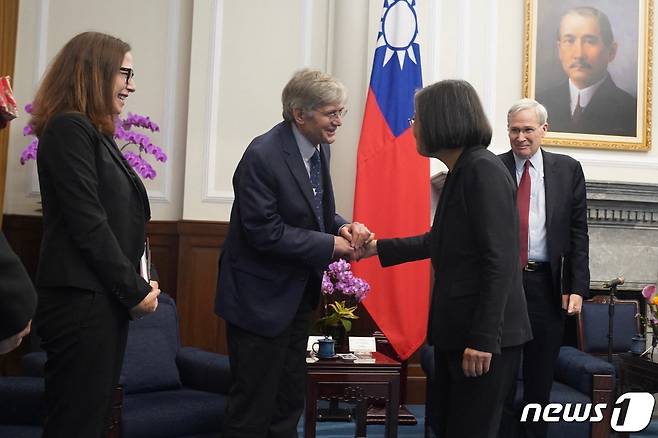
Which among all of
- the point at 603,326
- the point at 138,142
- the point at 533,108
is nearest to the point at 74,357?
the point at 533,108

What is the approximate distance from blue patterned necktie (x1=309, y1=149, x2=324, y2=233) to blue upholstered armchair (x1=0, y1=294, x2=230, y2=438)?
43.7 inches

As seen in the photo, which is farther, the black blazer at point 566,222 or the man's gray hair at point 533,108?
the man's gray hair at point 533,108

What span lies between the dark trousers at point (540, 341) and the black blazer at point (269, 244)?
108 centimetres

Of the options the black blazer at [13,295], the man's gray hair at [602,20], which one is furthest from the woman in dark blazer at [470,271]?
the man's gray hair at [602,20]

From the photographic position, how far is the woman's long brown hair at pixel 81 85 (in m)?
2.08

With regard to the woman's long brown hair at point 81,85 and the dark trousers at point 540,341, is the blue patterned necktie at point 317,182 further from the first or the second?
the dark trousers at point 540,341

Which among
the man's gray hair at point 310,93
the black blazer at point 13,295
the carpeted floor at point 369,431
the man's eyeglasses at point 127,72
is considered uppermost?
the man's gray hair at point 310,93

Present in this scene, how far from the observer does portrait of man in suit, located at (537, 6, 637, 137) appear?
5637 mm

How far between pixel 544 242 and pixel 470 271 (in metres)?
1.26

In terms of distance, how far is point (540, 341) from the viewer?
10.5ft

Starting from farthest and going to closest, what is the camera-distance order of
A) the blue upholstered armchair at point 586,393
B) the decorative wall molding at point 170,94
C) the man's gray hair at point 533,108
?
the decorative wall molding at point 170,94
the blue upholstered armchair at point 586,393
the man's gray hair at point 533,108

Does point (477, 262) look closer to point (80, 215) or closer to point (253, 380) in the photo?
point (253, 380)

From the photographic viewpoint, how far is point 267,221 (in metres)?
2.49

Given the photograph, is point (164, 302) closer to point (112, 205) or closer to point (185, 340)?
point (185, 340)
